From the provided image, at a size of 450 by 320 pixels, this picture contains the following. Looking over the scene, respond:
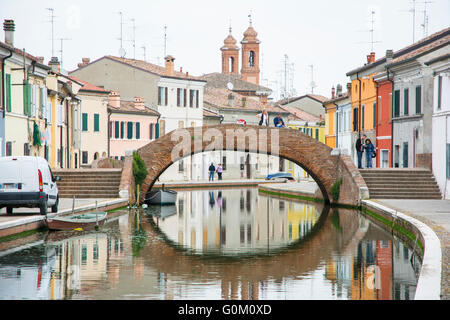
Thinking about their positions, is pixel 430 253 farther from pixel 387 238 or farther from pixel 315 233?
pixel 315 233

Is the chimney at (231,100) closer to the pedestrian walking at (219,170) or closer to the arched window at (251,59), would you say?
the pedestrian walking at (219,170)

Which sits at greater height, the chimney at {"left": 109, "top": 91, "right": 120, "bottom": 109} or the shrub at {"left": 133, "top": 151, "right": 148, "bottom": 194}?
the chimney at {"left": 109, "top": 91, "right": 120, "bottom": 109}

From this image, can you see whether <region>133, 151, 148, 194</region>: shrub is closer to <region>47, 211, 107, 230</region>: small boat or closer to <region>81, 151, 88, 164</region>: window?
<region>47, 211, 107, 230</region>: small boat

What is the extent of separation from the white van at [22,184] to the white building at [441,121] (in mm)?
16020

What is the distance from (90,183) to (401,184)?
43.5ft

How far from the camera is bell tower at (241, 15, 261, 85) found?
104 m

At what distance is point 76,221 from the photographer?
2334cm

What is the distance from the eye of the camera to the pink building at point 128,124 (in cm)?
5900

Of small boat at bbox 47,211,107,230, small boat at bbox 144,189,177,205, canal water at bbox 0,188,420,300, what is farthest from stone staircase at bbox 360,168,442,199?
small boat at bbox 47,211,107,230

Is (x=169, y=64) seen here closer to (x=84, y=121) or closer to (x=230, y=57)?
(x=84, y=121)

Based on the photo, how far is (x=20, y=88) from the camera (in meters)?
34.8

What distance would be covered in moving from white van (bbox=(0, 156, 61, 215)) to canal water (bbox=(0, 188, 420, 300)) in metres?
1.17

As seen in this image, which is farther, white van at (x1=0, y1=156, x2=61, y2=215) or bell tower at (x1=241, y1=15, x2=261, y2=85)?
bell tower at (x1=241, y1=15, x2=261, y2=85)

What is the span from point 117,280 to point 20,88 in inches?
840
